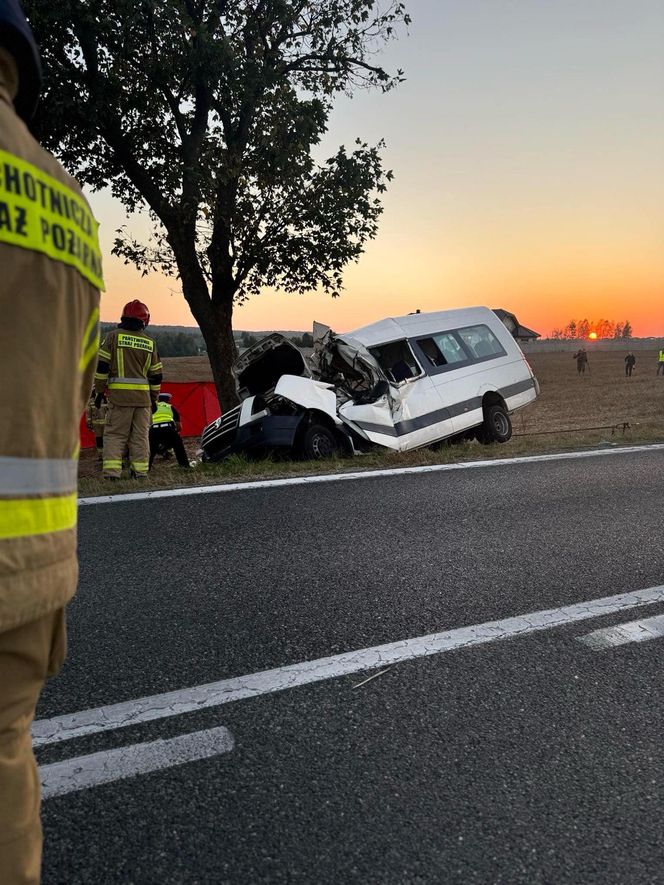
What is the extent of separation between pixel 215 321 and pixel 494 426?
614 centimetres

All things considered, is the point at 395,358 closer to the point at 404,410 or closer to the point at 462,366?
the point at 404,410

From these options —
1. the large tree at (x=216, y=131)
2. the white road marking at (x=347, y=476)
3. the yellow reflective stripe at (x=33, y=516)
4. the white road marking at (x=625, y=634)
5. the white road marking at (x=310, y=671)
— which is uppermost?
the large tree at (x=216, y=131)

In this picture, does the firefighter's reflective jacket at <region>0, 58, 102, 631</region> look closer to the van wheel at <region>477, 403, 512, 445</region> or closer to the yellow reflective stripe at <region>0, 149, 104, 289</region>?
the yellow reflective stripe at <region>0, 149, 104, 289</region>

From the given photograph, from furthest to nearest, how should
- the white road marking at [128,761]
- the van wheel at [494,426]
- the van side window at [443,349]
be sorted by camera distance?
the van wheel at [494,426], the van side window at [443,349], the white road marking at [128,761]

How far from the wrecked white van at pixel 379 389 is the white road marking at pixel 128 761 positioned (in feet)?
20.3

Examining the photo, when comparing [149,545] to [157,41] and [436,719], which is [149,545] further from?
[157,41]

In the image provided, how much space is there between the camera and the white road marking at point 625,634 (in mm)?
3037

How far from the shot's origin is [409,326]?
10.2 meters

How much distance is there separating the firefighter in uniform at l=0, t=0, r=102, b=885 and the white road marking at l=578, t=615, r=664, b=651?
2.45 m

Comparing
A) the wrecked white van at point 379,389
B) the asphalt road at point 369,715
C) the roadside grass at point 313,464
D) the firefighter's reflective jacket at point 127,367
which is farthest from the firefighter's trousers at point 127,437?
the asphalt road at point 369,715

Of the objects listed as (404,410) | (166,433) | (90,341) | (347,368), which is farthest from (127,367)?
(90,341)

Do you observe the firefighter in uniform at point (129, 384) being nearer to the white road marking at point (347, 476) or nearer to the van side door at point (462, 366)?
the white road marking at point (347, 476)

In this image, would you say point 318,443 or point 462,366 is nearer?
point 318,443

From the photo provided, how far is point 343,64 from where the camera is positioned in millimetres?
14352
